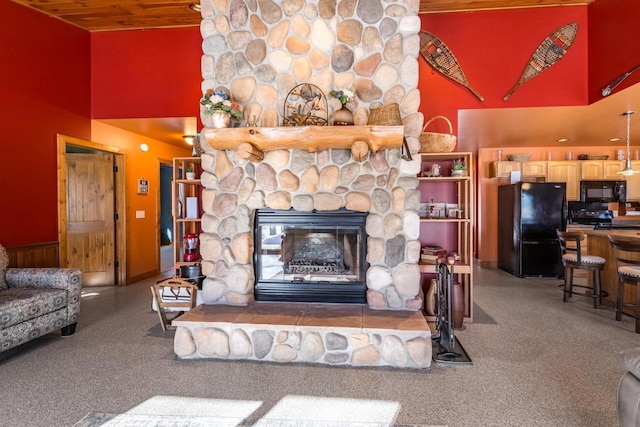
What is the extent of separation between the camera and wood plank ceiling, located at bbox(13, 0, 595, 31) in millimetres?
3830

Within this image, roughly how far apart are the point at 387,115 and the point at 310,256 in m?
1.45

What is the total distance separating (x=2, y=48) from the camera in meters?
3.61

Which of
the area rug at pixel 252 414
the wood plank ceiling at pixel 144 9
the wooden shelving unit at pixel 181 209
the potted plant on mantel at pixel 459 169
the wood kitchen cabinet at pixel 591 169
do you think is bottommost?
the area rug at pixel 252 414

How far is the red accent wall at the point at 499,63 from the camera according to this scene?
3.95 m

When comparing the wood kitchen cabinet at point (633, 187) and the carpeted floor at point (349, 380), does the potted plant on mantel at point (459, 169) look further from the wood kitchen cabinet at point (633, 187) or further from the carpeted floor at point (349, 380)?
the wood kitchen cabinet at point (633, 187)

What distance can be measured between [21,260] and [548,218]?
7323 mm

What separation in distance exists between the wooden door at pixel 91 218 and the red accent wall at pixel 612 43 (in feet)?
20.6

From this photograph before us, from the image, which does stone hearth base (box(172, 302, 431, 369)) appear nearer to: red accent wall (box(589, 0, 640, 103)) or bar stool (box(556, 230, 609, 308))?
bar stool (box(556, 230, 609, 308))

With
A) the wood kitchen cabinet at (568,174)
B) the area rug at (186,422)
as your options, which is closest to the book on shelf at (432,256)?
the area rug at (186,422)

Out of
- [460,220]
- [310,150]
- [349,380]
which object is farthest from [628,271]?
[310,150]

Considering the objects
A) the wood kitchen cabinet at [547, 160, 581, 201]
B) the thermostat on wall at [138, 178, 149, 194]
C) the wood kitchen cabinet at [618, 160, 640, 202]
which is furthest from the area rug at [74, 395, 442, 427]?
the wood kitchen cabinet at [618, 160, 640, 202]

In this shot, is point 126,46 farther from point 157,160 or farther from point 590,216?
point 590,216

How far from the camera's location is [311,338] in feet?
8.70

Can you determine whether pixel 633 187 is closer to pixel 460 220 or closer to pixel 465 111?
pixel 465 111
